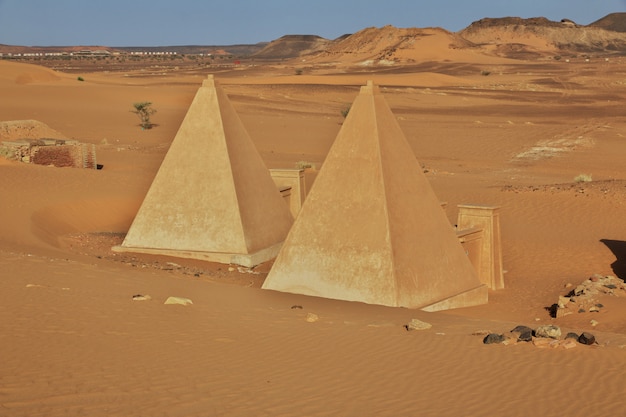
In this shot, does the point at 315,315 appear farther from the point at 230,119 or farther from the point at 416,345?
the point at 230,119

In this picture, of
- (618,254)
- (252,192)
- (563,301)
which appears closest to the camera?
(563,301)

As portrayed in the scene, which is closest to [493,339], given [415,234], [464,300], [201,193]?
[415,234]

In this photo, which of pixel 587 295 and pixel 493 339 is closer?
pixel 493 339

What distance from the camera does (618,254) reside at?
1584 centimetres

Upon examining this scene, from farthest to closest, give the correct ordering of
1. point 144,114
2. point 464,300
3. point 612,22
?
1. point 612,22
2. point 144,114
3. point 464,300

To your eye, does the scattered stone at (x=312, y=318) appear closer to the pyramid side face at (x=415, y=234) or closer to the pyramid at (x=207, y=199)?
the pyramid side face at (x=415, y=234)

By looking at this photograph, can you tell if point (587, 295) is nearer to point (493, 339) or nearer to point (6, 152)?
point (493, 339)

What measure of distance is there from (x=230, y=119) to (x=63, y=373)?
7.07 meters

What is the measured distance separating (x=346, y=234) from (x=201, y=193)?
3.33 metres

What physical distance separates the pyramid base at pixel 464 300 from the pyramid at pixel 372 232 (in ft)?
0.04

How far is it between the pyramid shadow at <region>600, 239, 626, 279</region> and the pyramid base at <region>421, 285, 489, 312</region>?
12.8 feet

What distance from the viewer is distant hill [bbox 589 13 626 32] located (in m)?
172

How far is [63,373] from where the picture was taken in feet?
22.8

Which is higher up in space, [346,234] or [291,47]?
[346,234]
